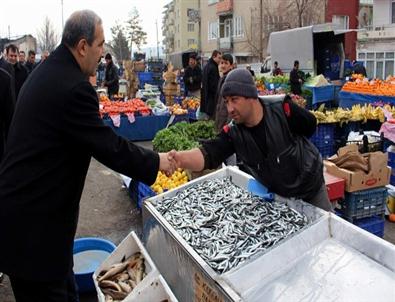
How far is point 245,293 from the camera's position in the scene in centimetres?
252

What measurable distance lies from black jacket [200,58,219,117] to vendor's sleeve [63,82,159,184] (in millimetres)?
5706

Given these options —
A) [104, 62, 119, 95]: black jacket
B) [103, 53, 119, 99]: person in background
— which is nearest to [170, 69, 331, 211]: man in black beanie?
[103, 53, 119, 99]: person in background

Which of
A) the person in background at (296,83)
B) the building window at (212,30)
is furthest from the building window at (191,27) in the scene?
the person in background at (296,83)

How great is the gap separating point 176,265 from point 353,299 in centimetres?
139

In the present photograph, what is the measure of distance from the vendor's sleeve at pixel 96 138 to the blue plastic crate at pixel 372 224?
10.6ft

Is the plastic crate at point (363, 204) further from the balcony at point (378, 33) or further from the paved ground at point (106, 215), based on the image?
the balcony at point (378, 33)

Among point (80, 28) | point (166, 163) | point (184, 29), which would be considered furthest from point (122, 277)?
point (184, 29)

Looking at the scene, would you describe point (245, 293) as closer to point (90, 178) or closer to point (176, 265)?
point (176, 265)

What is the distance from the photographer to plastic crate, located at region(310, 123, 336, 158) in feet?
27.5

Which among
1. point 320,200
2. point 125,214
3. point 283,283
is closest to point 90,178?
point 125,214

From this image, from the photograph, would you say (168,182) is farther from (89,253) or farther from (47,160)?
(47,160)

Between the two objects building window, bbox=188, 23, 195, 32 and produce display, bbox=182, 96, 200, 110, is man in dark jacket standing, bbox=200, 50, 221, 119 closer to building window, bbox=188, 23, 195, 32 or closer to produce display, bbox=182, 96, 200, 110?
produce display, bbox=182, 96, 200, 110

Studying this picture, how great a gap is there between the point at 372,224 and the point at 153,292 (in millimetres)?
2921

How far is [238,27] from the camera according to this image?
4734 centimetres
